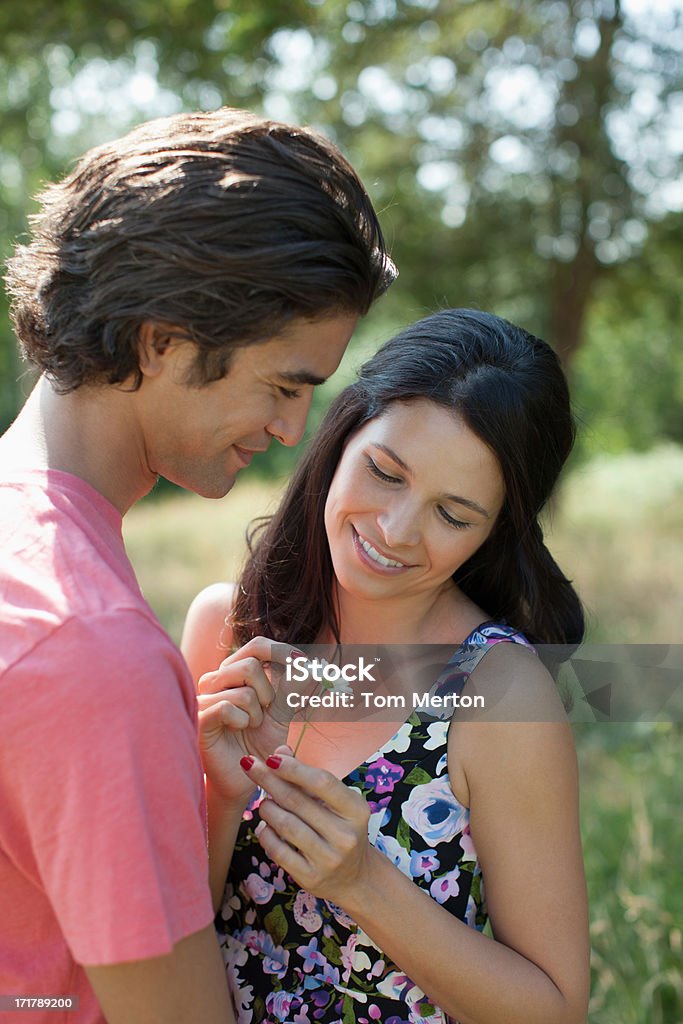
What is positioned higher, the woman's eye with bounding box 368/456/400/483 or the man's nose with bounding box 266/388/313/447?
the man's nose with bounding box 266/388/313/447

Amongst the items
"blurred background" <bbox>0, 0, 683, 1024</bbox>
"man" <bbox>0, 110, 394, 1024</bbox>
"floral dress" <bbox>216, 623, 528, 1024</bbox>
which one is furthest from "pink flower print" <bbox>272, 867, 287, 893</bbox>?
"blurred background" <bbox>0, 0, 683, 1024</bbox>

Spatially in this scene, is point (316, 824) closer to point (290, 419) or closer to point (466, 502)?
point (290, 419)

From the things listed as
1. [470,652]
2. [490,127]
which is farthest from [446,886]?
[490,127]

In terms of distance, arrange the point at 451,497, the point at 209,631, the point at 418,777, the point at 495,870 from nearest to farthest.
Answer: the point at 495,870 → the point at 418,777 → the point at 451,497 → the point at 209,631

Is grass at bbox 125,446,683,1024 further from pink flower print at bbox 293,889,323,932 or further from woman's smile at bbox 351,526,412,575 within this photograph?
pink flower print at bbox 293,889,323,932

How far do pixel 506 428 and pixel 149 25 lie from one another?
4546 mm

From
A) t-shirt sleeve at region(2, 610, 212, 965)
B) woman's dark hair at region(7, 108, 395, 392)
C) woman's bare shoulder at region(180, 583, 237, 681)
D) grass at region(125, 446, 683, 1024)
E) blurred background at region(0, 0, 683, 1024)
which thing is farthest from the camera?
blurred background at region(0, 0, 683, 1024)

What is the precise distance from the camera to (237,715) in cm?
178

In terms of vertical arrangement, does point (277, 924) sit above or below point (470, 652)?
below

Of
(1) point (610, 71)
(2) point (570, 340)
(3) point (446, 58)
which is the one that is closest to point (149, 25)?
(3) point (446, 58)

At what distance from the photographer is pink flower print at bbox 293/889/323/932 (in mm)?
1955

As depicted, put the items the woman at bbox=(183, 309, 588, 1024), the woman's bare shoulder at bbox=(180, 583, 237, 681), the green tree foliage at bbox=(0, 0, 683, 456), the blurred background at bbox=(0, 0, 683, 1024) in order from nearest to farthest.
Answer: the woman at bbox=(183, 309, 588, 1024) < the woman's bare shoulder at bbox=(180, 583, 237, 681) < the blurred background at bbox=(0, 0, 683, 1024) < the green tree foliage at bbox=(0, 0, 683, 456)

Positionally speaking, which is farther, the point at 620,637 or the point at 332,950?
the point at 620,637

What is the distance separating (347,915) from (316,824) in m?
0.38
